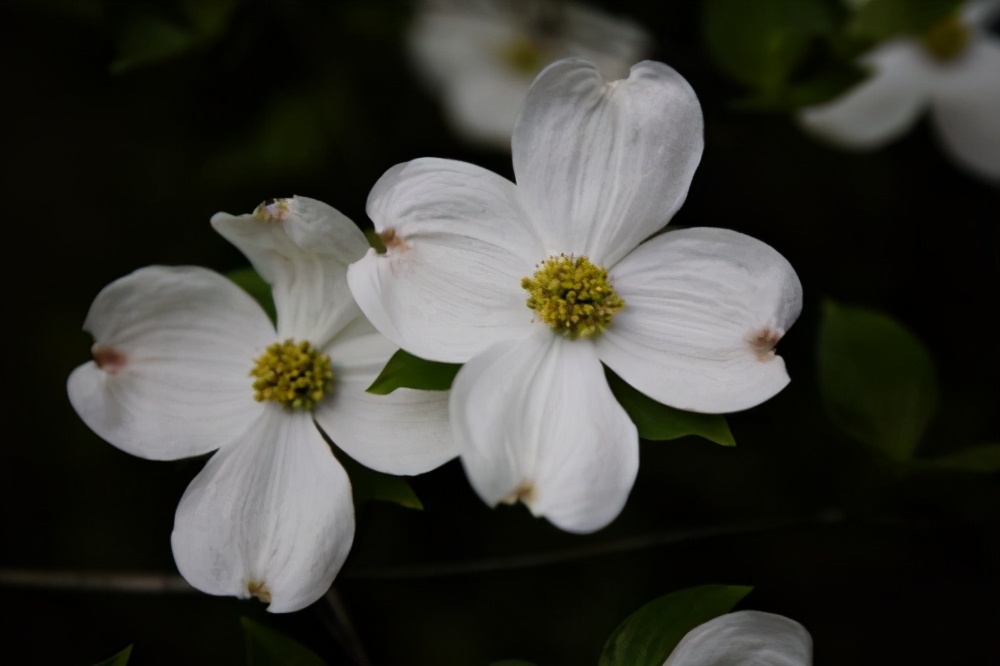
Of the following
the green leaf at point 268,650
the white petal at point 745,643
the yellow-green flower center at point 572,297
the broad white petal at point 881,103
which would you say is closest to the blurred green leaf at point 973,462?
the white petal at point 745,643

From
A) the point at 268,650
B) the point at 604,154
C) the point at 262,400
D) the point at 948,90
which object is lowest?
the point at 268,650

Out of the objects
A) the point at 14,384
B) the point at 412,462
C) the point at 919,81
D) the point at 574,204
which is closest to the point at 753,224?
the point at 919,81

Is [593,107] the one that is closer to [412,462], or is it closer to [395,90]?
[412,462]

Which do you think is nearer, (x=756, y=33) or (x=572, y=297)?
(x=572, y=297)

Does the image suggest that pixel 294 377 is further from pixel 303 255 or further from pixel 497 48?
pixel 497 48

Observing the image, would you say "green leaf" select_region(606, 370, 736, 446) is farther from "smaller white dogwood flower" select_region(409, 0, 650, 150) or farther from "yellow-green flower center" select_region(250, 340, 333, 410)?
"smaller white dogwood flower" select_region(409, 0, 650, 150)

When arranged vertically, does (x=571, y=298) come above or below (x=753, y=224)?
above

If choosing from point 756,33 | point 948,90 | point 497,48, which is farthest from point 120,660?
point 948,90
